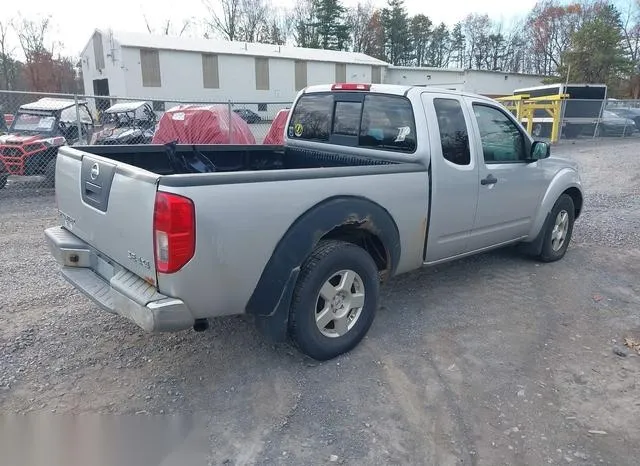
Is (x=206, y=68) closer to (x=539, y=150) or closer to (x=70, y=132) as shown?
(x=70, y=132)

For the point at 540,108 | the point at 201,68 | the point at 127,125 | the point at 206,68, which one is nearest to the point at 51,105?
the point at 127,125

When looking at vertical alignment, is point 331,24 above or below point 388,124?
above

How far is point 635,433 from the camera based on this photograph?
111 inches

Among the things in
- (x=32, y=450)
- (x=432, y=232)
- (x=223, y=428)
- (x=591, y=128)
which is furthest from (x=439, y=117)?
(x=591, y=128)

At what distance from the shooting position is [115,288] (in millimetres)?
2926

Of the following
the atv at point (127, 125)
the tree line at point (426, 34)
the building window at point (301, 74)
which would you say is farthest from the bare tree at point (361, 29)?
the atv at point (127, 125)

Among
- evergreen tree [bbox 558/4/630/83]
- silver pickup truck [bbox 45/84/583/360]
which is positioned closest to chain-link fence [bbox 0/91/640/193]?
silver pickup truck [bbox 45/84/583/360]

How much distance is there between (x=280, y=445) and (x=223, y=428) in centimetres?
36

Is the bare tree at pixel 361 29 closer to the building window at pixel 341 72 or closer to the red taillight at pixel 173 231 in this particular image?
the building window at pixel 341 72

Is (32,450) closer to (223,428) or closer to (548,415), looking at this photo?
(223,428)

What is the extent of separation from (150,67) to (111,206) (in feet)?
120

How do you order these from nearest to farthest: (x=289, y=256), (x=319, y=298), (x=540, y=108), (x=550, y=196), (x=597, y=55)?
(x=289, y=256) → (x=319, y=298) → (x=550, y=196) → (x=540, y=108) → (x=597, y=55)

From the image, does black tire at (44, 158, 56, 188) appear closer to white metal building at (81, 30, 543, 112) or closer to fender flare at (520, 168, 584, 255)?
fender flare at (520, 168, 584, 255)

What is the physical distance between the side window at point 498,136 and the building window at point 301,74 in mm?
39020
